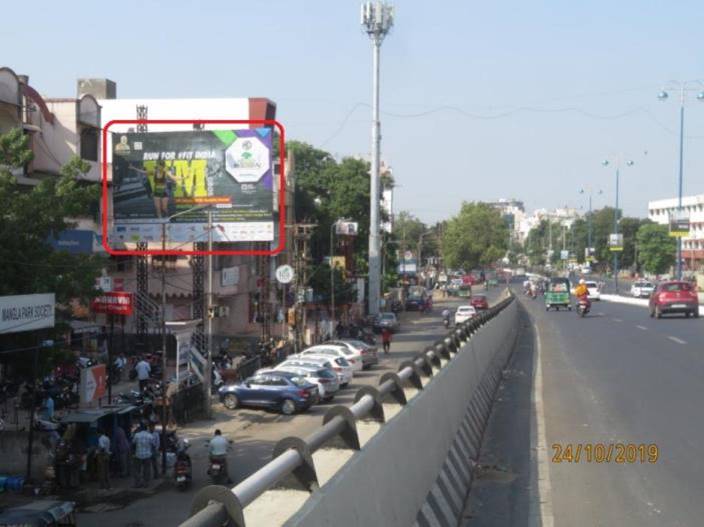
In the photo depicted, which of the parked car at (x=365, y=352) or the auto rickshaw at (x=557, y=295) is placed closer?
the parked car at (x=365, y=352)

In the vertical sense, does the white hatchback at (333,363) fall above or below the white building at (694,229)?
below

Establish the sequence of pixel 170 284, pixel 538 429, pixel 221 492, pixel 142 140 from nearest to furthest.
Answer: pixel 221 492, pixel 538 429, pixel 142 140, pixel 170 284

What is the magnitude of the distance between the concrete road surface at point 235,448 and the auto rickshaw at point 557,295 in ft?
66.8

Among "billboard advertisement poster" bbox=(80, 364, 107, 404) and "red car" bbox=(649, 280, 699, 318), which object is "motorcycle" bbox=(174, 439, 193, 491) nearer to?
"billboard advertisement poster" bbox=(80, 364, 107, 404)

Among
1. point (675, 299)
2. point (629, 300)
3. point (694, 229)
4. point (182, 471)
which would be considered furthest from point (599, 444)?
point (694, 229)

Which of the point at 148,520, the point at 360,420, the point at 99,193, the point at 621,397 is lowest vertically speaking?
the point at 148,520

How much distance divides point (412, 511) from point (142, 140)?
25847 mm

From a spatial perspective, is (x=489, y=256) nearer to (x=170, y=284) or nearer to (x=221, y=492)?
(x=170, y=284)

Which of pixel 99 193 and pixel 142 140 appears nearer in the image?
pixel 99 193

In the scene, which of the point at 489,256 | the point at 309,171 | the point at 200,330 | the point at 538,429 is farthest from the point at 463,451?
the point at 489,256

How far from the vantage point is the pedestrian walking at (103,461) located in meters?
18.4

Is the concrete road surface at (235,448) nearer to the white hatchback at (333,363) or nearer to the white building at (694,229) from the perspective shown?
the white hatchback at (333,363)

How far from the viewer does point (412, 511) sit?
6754mm

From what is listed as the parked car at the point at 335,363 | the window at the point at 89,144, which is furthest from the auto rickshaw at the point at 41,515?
the window at the point at 89,144
